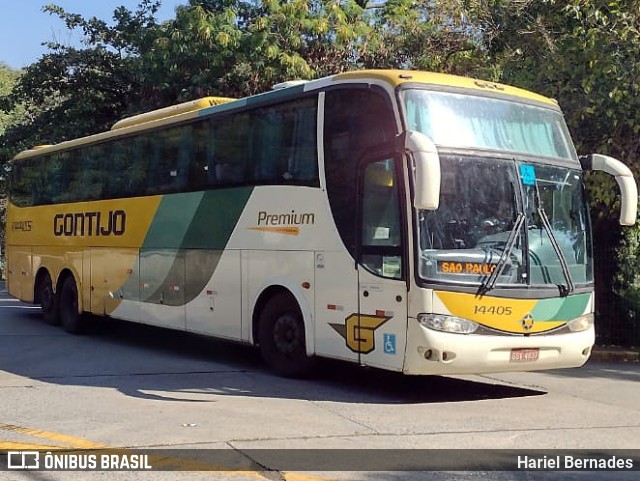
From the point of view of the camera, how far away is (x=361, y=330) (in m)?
9.06

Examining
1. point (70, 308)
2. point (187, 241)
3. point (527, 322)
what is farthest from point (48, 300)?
point (527, 322)

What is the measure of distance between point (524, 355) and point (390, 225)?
200cm

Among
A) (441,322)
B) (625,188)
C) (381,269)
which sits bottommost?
(441,322)

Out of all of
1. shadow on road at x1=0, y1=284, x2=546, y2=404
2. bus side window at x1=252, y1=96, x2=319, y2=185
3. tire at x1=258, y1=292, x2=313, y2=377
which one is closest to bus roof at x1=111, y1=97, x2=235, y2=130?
Answer: bus side window at x1=252, y1=96, x2=319, y2=185

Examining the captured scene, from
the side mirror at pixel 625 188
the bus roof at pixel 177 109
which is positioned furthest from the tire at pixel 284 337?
the side mirror at pixel 625 188

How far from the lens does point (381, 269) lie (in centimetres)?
885

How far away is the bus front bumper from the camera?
8.38 meters

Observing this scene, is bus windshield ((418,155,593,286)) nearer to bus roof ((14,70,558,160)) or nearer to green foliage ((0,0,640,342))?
bus roof ((14,70,558,160))

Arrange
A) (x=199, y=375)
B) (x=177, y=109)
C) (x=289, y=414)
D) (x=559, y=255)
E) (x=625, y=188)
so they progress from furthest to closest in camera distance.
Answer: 1. (x=177, y=109)
2. (x=199, y=375)
3. (x=625, y=188)
4. (x=559, y=255)
5. (x=289, y=414)

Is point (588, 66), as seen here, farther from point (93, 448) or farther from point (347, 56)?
point (93, 448)

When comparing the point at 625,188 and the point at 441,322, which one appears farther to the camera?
the point at 625,188

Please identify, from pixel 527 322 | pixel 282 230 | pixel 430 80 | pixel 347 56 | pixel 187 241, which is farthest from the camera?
pixel 347 56

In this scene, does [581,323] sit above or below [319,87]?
below

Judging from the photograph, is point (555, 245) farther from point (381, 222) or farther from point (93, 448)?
point (93, 448)
